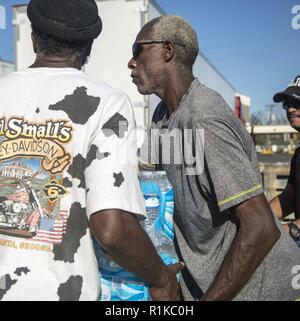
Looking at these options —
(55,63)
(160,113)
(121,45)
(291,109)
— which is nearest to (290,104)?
(291,109)

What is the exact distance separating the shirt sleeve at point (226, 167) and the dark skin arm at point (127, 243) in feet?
1.38

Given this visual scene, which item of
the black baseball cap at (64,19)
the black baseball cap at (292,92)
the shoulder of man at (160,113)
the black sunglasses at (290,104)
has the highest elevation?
the black baseball cap at (64,19)

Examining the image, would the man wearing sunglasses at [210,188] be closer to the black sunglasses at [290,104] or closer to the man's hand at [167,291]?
the man's hand at [167,291]

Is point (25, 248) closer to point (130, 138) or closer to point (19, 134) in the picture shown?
point (19, 134)

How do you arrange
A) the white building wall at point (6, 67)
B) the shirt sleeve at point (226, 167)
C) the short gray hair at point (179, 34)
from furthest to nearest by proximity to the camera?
1. the white building wall at point (6, 67)
2. the short gray hair at point (179, 34)
3. the shirt sleeve at point (226, 167)

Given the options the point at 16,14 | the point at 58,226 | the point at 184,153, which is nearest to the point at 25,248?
the point at 58,226

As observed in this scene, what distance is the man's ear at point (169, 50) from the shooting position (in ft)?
7.13

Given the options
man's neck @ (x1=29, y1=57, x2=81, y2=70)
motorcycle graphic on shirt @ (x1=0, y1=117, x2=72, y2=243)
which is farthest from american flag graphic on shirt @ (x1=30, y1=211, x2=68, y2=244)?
man's neck @ (x1=29, y1=57, x2=81, y2=70)

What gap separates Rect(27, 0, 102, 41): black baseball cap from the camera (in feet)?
5.06

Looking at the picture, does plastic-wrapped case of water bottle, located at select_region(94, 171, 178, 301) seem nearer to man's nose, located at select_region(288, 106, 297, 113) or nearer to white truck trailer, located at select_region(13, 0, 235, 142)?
man's nose, located at select_region(288, 106, 297, 113)

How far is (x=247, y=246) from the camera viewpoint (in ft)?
5.89

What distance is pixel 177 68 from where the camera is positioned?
221 cm

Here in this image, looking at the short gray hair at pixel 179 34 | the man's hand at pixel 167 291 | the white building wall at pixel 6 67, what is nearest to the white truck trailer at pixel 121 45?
the white building wall at pixel 6 67

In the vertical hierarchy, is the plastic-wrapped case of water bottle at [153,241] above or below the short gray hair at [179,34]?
below
